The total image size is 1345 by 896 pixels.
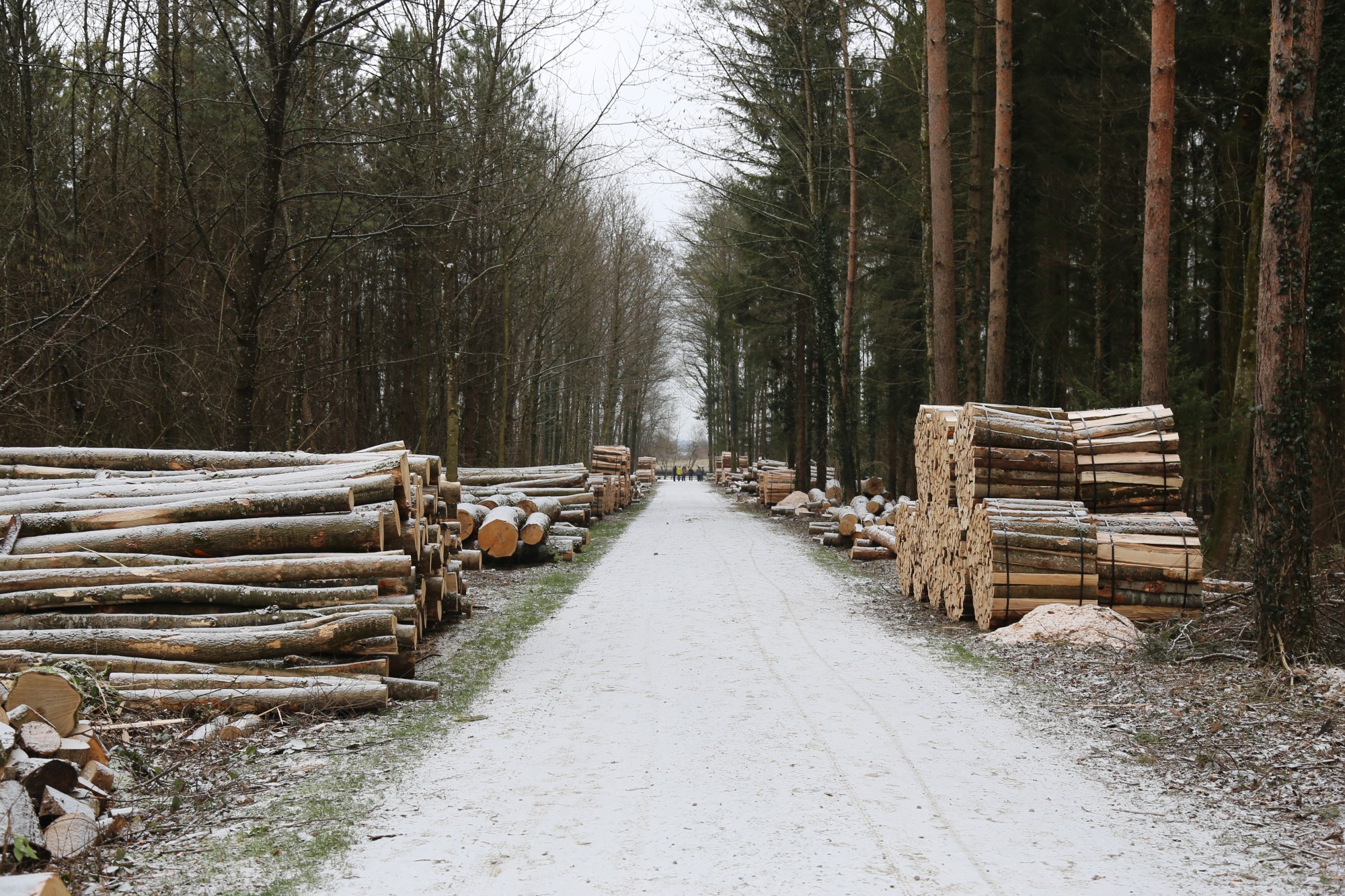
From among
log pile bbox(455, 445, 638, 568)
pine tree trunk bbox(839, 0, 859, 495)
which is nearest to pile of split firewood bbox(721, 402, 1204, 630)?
log pile bbox(455, 445, 638, 568)

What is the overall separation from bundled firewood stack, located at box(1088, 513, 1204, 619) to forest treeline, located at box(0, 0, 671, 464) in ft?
27.1

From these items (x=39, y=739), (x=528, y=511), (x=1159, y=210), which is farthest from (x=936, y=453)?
(x=39, y=739)

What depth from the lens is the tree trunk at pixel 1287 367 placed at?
7.43m

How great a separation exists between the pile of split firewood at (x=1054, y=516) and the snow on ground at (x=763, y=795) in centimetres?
197

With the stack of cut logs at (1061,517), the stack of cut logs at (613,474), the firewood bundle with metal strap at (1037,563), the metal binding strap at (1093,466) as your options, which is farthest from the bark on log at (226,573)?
the stack of cut logs at (613,474)

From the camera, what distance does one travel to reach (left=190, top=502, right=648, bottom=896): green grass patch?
13.3 feet

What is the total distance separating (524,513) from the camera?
680 inches

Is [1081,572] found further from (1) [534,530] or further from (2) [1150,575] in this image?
(1) [534,530]

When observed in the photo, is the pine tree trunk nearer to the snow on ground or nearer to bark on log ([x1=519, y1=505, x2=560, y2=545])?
bark on log ([x1=519, y1=505, x2=560, y2=545])

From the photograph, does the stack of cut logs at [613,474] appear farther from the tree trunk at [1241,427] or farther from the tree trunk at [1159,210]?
the tree trunk at [1159,210]

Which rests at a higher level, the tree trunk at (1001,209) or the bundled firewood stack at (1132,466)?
the tree trunk at (1001,209)

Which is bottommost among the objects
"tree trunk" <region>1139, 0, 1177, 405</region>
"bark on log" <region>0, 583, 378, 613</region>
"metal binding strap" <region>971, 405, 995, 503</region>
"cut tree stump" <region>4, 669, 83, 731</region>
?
"cut tree stump" <region>4, 669, 83, 731</region>

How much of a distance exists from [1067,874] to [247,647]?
17.6ft

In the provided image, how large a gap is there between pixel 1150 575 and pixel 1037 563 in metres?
1.14
